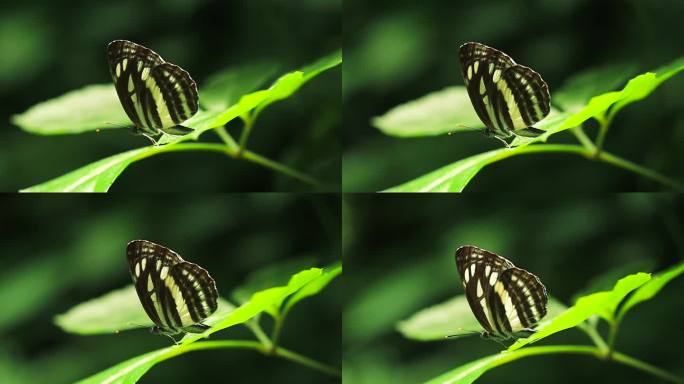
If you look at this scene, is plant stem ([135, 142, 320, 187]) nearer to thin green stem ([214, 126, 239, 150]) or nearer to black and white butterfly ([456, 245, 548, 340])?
thin green stem ([214, 126, 239, 150])

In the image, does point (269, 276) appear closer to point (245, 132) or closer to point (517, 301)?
point (245, 132)

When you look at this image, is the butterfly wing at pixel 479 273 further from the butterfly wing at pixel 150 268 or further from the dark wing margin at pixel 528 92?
the butterfly wing at pixel 150 268

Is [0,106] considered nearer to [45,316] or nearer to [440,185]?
[45,316]

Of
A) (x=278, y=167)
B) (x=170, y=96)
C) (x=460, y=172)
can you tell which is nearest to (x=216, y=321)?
(x=278, y=167)

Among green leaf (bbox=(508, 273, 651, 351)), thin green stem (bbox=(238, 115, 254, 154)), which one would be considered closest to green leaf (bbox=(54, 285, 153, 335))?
thin green stem (bbox=(238, 115, 254, 154))

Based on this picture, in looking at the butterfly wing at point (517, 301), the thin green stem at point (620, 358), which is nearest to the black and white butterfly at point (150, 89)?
the butterfly wing at point (517, 301)

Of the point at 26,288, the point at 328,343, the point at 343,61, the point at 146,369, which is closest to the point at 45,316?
the point at 26,288
